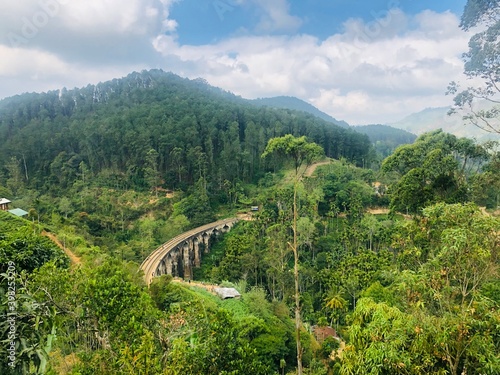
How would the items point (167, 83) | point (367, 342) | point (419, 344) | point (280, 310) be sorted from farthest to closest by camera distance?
point (167, 83), point (280, 310), point (367, 342), point (419, 344)

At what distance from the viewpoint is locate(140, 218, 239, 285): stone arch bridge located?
2958 cm

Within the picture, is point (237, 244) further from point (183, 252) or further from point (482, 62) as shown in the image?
point (482, 62)

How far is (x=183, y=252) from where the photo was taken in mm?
36531

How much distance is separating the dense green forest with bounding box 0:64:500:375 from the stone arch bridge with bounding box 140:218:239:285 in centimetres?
144

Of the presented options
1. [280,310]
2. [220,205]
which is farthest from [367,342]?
[220,205]

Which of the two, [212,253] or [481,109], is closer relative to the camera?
[481,109]

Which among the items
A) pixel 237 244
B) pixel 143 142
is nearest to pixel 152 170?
pixel 143 142

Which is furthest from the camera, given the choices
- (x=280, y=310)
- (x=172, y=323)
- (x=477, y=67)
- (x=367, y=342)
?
(x=280, y=310)

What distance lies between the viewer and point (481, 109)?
1078cm

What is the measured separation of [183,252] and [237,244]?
7.50 metres

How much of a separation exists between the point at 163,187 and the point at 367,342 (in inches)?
2035

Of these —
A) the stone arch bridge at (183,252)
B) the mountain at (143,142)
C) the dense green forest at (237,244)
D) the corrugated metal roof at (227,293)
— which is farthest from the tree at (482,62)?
the mountain at (143,142)

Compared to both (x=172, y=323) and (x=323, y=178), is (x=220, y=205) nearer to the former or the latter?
(x=323, y=178)

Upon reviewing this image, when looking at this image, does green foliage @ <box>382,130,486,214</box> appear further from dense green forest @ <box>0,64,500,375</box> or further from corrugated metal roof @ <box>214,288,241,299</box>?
corrugated metal roof @ <box>214,288,241,299</box>
